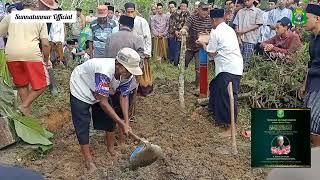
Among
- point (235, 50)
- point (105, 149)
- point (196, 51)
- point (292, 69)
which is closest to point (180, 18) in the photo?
point (196, 51)

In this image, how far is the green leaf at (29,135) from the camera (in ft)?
18.3

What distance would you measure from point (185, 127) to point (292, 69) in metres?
2.00

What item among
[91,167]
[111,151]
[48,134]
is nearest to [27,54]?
[48,134]

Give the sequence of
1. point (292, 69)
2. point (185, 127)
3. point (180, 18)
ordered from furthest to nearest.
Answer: point (180, 18) < point (292, 69) < point (185, 127)

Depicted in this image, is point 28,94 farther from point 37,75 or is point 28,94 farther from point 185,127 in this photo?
point 185,127

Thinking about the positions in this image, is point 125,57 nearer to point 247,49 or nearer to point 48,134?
point 48,134

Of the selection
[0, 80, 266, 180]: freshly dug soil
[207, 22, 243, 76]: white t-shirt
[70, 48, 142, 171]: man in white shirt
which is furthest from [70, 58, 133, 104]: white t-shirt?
[207, 22, 243, 76]: white t-shirt

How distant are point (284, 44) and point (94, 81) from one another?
3.78m

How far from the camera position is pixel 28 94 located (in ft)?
20.4

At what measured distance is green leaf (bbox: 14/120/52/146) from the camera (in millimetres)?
5570

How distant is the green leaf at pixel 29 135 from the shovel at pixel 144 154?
1227mm

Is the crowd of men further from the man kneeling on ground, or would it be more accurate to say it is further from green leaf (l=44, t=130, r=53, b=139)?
green leaf (l=44, t=130, r=53, b=139)

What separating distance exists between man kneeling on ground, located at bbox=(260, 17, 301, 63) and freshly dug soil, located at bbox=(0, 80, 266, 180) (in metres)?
1.47

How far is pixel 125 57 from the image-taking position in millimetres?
4512
